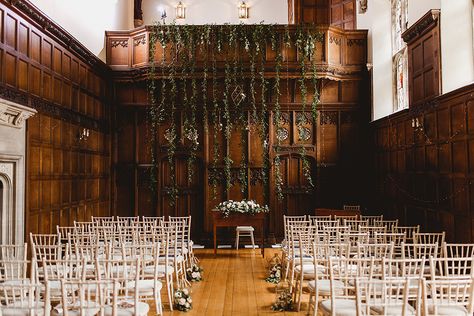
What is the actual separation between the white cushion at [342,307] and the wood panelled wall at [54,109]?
5538 mm

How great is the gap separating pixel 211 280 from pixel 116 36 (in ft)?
26.3

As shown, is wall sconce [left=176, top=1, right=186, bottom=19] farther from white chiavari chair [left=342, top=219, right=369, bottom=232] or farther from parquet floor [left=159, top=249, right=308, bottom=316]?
white chiavari chair [left=342, top=219, right=369, bottom=232]

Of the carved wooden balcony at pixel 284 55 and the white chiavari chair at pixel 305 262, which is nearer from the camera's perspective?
the white chiavari chair at pixel 305 262

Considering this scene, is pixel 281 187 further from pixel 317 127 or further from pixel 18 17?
pixel 18 17

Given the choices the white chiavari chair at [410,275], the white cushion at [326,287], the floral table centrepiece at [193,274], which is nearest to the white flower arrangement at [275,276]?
the floral table centrepiece at [193,274]

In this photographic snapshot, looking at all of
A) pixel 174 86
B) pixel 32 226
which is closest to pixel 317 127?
pixel 174 86

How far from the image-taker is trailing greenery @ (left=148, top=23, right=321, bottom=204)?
13.7m

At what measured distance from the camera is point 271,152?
14.2 metres

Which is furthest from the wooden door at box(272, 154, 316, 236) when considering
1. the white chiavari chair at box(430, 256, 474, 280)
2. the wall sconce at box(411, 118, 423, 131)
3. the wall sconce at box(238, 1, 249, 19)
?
the white chiavari chair at box(430, 256, 474, 280)

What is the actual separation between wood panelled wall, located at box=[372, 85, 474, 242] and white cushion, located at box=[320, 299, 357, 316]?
368cm

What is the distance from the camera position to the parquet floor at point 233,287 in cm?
738

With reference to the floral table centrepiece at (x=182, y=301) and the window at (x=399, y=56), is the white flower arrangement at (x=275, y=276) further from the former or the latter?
the window at (x=399, y=56)

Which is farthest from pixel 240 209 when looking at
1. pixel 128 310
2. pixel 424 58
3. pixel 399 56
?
pixel 128 310

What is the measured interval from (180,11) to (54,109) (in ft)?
26.7
